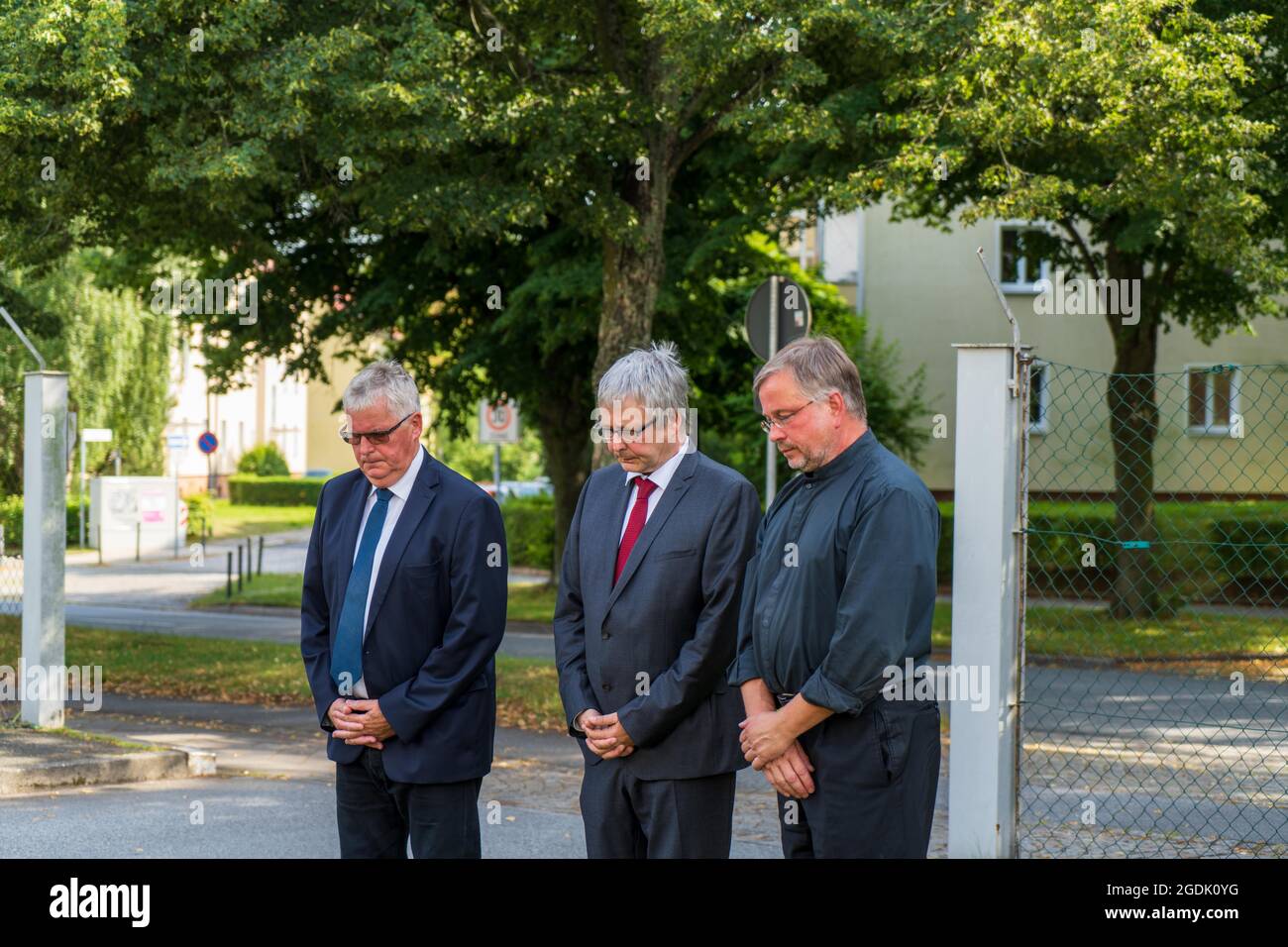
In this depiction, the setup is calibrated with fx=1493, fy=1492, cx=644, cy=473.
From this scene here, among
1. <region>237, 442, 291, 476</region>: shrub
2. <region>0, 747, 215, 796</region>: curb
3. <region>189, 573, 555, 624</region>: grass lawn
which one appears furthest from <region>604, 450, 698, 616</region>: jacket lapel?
<region>237, 442, 291, 476</region>: shrub

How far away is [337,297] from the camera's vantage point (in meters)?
19.7

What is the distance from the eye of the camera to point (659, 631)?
165 inches

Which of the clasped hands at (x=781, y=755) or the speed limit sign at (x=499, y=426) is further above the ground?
the speed limit sign at (x=499, y=426)

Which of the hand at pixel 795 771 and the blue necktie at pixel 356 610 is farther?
the blue necktie at pixel 356 610

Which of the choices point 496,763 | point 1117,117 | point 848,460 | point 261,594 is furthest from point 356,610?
point 261,594

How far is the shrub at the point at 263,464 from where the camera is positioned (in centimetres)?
6062

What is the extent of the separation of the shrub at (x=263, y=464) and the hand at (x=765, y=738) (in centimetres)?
5846

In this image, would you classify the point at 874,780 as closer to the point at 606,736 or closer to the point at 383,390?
the point at 606,736

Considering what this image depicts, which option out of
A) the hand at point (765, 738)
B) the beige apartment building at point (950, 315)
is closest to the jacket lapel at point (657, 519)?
the hand at point (765, 738)

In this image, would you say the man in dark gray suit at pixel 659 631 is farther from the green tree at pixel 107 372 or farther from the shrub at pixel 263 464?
the shrub at pixel 263 464

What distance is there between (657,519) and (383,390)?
904 millimetres

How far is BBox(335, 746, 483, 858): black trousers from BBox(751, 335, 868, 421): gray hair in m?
1.53
